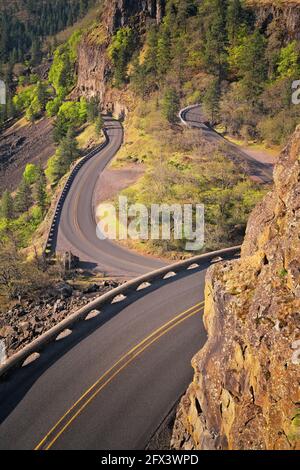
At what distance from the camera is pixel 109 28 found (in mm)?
99312

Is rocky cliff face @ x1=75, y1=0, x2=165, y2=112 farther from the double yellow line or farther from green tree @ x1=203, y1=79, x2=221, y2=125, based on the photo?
the double yellow line

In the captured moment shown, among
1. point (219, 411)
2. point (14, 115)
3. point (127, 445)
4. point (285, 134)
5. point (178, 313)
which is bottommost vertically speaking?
point (127, 445)

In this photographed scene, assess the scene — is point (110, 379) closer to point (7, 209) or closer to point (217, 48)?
point (7, 209)

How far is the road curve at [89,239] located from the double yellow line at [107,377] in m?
10.6

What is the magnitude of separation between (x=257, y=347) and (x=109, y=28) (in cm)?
10647

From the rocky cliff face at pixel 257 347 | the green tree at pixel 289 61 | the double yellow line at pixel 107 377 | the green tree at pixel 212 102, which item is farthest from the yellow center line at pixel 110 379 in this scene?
the green tree at pixel 289 61

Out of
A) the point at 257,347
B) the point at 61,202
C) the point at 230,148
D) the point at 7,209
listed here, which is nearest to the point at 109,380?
the point at 257,347

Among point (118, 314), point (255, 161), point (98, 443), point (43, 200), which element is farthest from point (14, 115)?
point (98, 443)

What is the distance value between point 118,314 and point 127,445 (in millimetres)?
8814

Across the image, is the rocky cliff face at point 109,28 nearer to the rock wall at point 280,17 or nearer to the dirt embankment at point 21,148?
the dirt embankment at point 21,148

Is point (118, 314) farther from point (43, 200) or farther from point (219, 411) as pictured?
point (43, 200)

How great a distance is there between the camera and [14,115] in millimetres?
124188

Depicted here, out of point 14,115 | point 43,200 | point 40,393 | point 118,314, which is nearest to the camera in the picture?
point 40,393

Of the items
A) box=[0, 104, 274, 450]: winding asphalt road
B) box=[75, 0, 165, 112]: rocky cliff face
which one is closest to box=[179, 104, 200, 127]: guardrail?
box=[75, 0, 165, 112]: rocky cliff face
